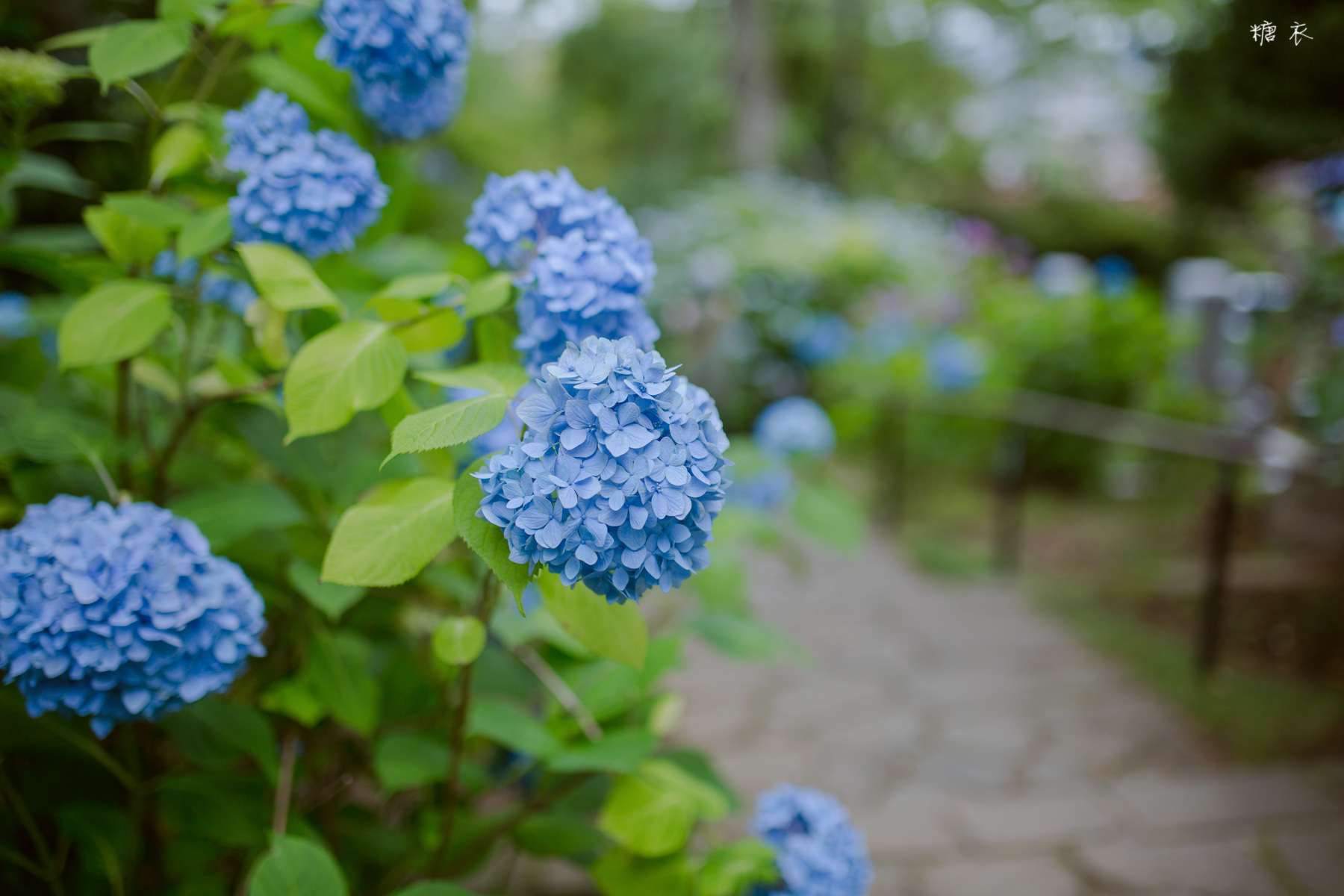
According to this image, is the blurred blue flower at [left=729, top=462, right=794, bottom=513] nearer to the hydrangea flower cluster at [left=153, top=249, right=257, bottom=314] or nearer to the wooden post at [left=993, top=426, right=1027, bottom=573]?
the hydrangea flower cluster at [left=153, top=249, right=257, bottom=314]

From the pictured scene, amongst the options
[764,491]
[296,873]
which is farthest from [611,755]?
[764,491]

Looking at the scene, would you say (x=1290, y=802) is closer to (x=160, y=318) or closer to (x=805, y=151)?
(x=160, y=318)

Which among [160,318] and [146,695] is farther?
[160,318]

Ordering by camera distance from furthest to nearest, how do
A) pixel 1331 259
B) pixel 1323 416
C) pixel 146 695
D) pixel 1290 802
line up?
pixel 1331 259 → pixel 1323 416 → pixel 1290 802 → pixel 146 695

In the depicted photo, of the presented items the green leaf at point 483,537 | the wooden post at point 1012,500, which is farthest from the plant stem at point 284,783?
the wooden post at point 1012,500

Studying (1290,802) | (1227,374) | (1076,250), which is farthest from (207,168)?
(1076,250)

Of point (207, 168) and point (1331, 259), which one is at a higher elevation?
point (207, 168)

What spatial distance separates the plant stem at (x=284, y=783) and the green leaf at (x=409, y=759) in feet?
0.42

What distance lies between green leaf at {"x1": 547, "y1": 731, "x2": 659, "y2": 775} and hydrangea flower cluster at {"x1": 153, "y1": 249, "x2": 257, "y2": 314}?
849 mm

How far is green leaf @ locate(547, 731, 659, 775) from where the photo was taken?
1.11 metres

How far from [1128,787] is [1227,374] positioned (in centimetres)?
515

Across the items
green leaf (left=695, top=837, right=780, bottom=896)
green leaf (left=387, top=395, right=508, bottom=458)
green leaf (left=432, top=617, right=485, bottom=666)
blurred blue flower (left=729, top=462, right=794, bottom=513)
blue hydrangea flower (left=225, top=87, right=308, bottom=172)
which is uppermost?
blue hydrangea flower (left=225, top=87, right=308, bottom=172)

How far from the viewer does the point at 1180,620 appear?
11.7 ft

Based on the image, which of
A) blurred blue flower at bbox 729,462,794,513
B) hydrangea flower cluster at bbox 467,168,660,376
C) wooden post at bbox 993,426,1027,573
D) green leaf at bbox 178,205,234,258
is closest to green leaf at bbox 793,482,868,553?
blurred blue flower at bbox 729,462,794,513
